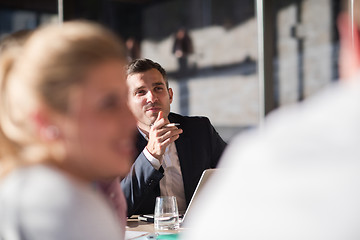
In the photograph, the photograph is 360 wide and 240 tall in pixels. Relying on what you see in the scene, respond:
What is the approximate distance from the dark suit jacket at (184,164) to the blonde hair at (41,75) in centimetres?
141

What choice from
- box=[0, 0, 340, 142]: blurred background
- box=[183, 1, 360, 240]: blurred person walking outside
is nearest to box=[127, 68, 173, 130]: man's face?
box=[183, 1, 360, 240]: blurred person walking outside

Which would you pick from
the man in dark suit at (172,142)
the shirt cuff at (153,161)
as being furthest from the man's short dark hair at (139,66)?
the shirt cuff at (153,161)

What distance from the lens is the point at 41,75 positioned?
75 cm

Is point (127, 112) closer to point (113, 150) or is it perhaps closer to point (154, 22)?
point (113, 150)

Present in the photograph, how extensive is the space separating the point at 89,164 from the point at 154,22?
50.7ft

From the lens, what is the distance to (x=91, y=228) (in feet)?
2.40

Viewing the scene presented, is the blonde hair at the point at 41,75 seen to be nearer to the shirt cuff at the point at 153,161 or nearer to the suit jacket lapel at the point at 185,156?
the shirt cuff at the point at 153,161

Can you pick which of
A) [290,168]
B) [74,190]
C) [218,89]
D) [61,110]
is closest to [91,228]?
[74,190]

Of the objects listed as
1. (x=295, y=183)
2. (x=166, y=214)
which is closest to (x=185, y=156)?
(x=166, y=214)

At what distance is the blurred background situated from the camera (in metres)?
14.0

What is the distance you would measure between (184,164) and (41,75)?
2.02 metres

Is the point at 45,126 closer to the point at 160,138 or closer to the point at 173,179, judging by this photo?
the point at 160,138

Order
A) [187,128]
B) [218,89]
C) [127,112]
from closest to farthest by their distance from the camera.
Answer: [127,112] < [187,128] < [218,89]

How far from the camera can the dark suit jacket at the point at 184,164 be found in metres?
2.24
